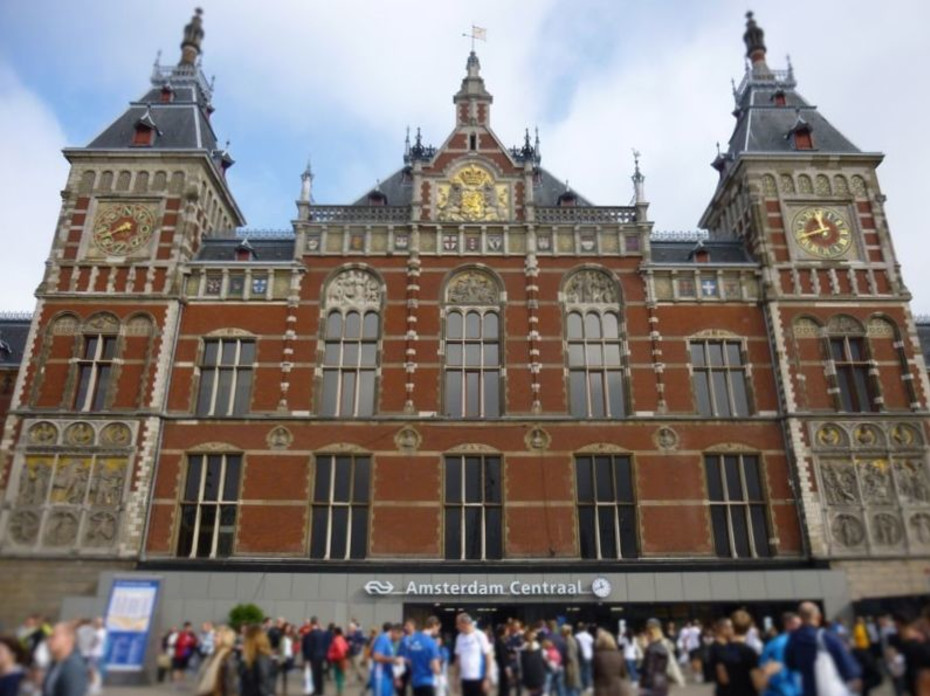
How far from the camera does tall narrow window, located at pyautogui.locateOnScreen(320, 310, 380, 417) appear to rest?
25.0 metres

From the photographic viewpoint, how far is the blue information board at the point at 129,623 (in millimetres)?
15039

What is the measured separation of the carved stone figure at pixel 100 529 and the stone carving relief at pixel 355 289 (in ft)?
33.2

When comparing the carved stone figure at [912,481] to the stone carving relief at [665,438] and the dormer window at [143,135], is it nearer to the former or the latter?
the stone carving relief at [665,438]

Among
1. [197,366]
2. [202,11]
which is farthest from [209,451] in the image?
[202,11]

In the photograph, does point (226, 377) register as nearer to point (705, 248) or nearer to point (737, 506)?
point (737, 506)

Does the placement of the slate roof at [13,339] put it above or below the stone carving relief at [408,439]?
above

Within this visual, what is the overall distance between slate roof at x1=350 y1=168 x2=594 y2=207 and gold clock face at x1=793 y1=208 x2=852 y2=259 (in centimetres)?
956

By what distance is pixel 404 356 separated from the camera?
83.4 ft

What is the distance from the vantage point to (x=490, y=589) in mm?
21594

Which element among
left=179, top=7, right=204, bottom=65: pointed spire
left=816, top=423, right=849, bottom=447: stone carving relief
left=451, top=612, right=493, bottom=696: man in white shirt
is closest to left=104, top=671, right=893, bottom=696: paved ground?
left=451, top=612, right=493, bottom=696: man in white shirt

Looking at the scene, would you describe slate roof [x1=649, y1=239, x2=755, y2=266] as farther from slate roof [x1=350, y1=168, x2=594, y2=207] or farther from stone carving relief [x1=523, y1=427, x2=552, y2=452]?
stone carving relief [x1=523, y1=427, x2=552, y2=452]

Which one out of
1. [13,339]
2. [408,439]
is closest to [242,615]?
[408,439]

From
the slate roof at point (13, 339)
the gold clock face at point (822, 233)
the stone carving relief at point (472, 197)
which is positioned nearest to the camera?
the gold clock face at point (822, 233)

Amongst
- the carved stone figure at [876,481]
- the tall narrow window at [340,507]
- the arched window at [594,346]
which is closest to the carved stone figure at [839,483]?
the carved stone figure at [876,481]
